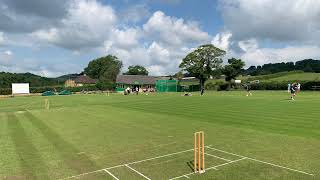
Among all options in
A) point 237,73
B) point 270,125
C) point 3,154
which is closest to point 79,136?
point 3,154

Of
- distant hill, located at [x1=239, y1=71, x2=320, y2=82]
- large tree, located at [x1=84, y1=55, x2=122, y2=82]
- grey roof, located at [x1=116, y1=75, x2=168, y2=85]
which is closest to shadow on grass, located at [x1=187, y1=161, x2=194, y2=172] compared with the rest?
distant hill, located at [x1=239, y1=71, x2=320, y2=82]

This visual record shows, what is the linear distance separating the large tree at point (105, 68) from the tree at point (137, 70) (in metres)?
5.35

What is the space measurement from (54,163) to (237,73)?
87714mm

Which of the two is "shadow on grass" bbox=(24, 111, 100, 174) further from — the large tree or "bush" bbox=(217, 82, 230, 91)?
the large tree

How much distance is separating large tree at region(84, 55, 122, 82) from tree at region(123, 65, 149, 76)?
5346 mm

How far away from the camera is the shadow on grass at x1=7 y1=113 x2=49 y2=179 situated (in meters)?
10.5

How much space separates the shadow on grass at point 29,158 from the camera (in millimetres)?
10547

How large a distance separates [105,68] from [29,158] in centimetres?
16268

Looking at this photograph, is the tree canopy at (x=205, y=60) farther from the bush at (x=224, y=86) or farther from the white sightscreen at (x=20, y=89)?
the white sightscreen at (x=20, y=89)

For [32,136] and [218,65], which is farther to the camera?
[218,65]

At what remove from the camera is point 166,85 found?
4131 inches

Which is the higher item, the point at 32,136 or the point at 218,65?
the point at 218,65

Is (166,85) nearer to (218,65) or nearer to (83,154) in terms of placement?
(218,65)

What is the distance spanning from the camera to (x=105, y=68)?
568 feet
